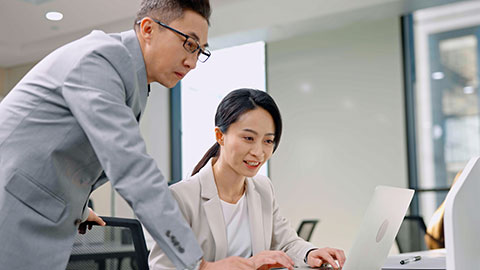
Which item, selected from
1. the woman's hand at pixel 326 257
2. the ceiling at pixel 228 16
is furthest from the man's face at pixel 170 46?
the ceiling at pixel 228 16

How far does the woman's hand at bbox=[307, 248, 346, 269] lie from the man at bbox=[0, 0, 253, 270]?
1.99 feet

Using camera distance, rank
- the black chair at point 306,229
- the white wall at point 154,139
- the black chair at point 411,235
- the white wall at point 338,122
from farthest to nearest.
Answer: the white wall at point 154,139, the white wall at point 338,122, the black chair at point 306,229, the black chair at point 411,235

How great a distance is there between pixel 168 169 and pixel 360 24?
9.42ft

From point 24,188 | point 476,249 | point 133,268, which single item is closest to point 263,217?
point 133,268

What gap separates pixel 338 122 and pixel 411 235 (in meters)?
2.25

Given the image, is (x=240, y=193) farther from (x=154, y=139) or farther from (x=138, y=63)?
(x=154, y=139)

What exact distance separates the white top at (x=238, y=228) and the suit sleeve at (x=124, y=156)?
768 millimetres

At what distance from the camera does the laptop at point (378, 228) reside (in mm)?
1160

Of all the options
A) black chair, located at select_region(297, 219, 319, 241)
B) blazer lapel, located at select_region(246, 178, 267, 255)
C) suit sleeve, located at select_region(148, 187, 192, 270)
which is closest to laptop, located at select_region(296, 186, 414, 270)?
blazer lapel, located at select_region(246, 178, 267, 255)

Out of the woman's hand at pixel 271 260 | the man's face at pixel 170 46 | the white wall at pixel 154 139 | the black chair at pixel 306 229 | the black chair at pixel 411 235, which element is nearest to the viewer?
the man's face at pixel 170 46

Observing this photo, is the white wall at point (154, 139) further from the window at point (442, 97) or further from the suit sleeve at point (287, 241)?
the suit sleeve at point (287, 241)

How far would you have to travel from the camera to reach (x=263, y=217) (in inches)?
68.8

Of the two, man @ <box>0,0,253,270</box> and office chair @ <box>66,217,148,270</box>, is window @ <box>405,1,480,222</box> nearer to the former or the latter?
office chair @ <box>66,217,148,270</box>

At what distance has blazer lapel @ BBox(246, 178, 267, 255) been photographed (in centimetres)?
167
